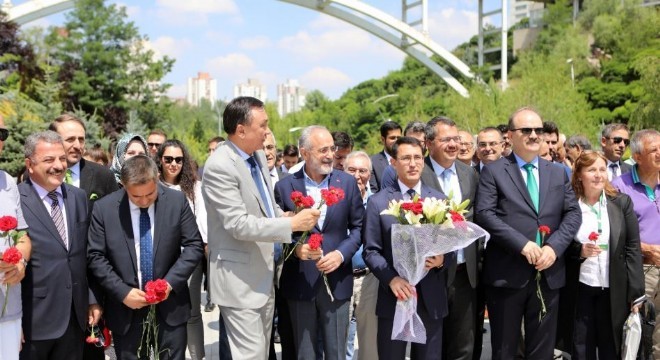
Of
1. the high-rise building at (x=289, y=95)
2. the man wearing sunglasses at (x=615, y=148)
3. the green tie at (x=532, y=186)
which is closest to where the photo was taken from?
the green tie at (x=532, y=186)

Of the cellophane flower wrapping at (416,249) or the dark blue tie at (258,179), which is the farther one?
the dark blue tie at (258,179)

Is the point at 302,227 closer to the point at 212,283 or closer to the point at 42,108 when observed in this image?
the point at 212,283

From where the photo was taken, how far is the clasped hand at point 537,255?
14.7ft

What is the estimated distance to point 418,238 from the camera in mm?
4152

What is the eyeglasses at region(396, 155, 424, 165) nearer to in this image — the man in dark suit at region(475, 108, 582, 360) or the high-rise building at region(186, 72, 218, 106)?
the man in dark suit at region(475, 108, 582, 360)

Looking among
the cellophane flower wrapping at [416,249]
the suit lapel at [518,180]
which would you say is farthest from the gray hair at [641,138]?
the cellophane flower wrapping at [416,249]

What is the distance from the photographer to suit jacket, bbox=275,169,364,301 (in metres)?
4.54

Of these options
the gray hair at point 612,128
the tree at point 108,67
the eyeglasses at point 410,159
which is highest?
the tree at point 108,67

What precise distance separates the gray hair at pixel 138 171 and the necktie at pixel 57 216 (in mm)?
477

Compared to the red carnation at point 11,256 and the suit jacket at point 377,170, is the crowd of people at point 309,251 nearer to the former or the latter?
the red carnation at point 11,256

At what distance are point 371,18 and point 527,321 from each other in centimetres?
3363

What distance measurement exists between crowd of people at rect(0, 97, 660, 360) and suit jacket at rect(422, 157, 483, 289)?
0.06 ft

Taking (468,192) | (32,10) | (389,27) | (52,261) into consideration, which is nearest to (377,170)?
(468,192)

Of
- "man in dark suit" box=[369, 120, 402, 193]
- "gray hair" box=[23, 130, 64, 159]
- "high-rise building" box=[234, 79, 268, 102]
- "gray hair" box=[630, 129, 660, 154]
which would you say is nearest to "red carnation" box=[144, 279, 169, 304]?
"gray hair" box=[23, 130, 64, 159]
